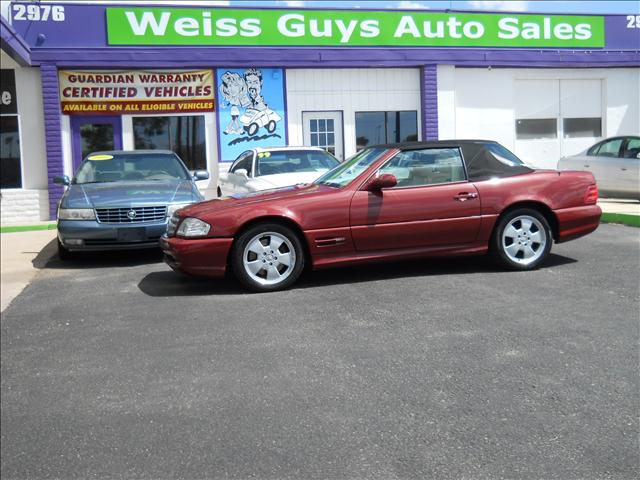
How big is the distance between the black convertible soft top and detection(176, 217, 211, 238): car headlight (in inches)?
86.8

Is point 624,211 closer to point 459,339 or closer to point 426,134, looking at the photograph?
point 426,134

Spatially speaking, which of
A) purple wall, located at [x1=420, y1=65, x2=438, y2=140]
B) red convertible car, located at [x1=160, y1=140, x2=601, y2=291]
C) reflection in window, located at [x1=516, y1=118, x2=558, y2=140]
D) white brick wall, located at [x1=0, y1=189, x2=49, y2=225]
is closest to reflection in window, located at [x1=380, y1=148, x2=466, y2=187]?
red convertible car, located at [x1=160, y1=140, x2=601, y2=291]

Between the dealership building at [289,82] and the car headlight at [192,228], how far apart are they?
8.58 metres

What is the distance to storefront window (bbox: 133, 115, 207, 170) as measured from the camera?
15094 mm

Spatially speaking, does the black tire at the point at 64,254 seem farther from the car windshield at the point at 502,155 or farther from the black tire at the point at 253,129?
the black tire at the point at 253,129

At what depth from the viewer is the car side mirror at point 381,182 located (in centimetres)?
670

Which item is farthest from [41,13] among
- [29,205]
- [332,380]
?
[332,380]

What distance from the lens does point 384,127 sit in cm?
1638

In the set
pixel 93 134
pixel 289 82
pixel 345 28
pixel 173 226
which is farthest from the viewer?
pixel 345 28

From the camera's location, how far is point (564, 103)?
17609mm

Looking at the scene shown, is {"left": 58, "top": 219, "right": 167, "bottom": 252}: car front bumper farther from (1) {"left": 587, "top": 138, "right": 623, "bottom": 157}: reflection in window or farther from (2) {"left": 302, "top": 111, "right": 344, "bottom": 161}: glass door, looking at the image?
(1) {"left": 587, "top": 138, "right": 623, "bottom": 157}: reflection in window

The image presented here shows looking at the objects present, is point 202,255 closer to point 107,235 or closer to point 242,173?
point 107,235

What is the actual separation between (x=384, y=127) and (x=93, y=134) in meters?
6.68

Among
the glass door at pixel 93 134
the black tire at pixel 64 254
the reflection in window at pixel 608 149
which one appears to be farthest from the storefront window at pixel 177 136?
the reflection in window at pixel 608 149
